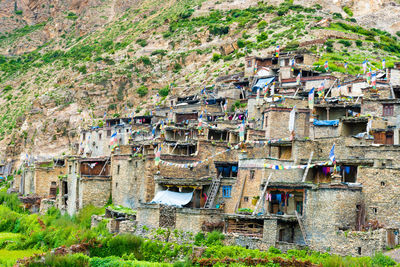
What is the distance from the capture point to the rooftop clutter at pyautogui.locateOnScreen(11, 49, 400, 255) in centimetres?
3628

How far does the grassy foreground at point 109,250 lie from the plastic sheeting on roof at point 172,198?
11.2 feet

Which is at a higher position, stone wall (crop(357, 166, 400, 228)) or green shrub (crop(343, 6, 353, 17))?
green shrub (crop(343, 6, 353, 17))

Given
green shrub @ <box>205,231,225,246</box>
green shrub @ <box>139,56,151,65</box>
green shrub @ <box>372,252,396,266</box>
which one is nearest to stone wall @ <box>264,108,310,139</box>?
green shrub @ <box>205,231,225,246</box>

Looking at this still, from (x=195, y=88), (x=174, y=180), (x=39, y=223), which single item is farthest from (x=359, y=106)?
(x=195, y=88)

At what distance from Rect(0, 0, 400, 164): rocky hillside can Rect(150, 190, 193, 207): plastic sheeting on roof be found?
118 feet

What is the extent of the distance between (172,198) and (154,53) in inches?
2856

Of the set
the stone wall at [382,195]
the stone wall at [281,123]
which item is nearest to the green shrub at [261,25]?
the stone wall at [281,123]

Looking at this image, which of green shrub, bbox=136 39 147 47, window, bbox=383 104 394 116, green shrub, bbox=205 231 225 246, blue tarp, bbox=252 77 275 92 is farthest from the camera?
green shrub, bbox=136 39 147 47

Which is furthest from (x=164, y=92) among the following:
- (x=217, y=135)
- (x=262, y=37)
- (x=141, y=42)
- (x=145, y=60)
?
(x=217, y=135)

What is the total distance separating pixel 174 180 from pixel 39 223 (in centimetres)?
1808

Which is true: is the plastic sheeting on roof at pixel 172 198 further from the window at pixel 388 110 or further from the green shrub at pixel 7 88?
the green shrub at pixel 7 88

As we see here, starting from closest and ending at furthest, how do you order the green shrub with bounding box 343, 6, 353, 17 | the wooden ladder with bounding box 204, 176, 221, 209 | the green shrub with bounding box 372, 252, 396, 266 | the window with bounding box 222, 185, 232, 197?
the green shrub with bounding box 372, 252, 396, 266
the wooden ladder with bounding box 204, 176, 221, 209
the window with bounding box 222, 185, 232, 197
the green shrub with bounding box 343, 6, 353, 17

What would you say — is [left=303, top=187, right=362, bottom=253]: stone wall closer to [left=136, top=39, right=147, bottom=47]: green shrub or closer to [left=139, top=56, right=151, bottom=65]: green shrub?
[left=139, top=56, right=151, bottom=65]: green shrub

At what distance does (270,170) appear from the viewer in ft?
136
